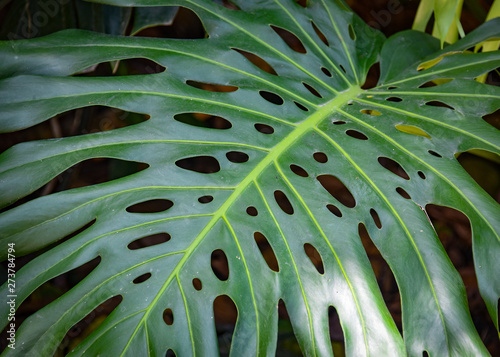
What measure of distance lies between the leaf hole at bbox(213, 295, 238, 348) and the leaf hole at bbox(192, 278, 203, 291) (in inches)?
33.8

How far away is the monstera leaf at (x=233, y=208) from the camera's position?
2.31 ft

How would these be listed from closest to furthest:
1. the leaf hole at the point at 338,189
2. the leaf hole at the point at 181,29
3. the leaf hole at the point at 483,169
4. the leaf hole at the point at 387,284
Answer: the leaf hole at the point at 483,169, the leaf hole at the point at 387,284, the leaf hole at the point at 338,189, the leaf hole at the point at 181,29

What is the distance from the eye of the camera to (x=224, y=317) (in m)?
1.65

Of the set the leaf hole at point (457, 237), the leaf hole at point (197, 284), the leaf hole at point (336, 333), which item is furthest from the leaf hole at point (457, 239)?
the leaf hole at point (197, 284)

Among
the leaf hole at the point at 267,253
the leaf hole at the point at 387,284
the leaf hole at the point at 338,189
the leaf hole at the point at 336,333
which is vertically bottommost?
the leaf hole at the point at 336,333

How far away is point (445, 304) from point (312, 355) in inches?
9.1

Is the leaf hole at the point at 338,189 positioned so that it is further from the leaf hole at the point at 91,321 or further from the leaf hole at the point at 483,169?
the leaf hole at the point at 91,321

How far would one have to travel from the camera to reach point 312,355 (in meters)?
0.71

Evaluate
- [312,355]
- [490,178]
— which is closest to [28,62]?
[312,355]

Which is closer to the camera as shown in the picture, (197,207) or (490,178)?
(197,207)

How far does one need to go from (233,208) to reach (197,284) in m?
0.14

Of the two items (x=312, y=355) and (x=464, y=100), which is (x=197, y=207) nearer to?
(x=312, y=355)

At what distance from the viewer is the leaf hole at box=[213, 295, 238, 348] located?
156 cm

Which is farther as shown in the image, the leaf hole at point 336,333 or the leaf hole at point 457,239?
the leaf hole at point 457,239
